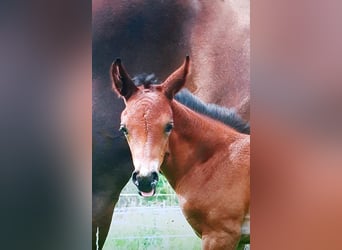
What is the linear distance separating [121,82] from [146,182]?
38 cm

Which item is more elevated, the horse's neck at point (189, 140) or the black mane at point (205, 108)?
the black mane at point (205, 108)

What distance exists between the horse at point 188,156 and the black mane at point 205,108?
0.02 metres

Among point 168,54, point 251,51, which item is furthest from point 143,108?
point 251,51

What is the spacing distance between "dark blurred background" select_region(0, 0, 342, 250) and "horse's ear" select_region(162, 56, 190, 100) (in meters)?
0.29

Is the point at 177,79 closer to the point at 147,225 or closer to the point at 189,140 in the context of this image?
the point at 189,140

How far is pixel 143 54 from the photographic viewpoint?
1365 millimetres
